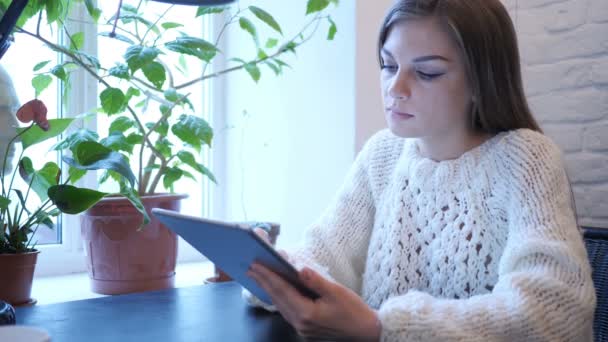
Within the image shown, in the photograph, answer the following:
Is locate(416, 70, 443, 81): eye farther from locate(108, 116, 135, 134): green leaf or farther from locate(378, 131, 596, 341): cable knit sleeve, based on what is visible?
locate(108, 116, 135, 134): green leaf

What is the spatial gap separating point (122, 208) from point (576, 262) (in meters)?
0.97

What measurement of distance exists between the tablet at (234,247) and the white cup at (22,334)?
7.6 inches

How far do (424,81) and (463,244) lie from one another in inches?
10.3

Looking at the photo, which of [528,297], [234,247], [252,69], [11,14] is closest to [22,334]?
[234,247]

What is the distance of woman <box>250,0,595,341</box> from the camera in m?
0.78

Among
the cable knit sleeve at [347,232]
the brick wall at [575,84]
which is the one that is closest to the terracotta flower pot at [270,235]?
the cable knit sleeve at [347,232]

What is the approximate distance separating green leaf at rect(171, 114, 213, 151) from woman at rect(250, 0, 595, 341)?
47 cm

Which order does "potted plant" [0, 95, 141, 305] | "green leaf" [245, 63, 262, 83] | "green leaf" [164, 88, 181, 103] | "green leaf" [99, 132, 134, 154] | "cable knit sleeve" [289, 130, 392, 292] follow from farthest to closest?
"green leaf" [245, 63, 262, 83] < "green leaf" [164, 88, 181, 103] < "green leaf" [99, 132, 134, 154] < "potted plant" [0, 95, 141, 305] < "cable knit sleeve" [289, 130, 392, 292]

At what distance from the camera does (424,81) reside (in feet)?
3.19

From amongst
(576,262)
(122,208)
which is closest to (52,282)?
(122,208)

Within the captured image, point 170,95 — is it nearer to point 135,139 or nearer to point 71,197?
point 135,139

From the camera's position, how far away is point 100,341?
29.6 inches

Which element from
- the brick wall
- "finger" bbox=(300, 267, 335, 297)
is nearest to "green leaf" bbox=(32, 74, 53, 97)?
"finger" bbox=(300, 267, 335, 297)

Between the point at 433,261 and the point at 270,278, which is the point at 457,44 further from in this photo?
the point at 270,278
